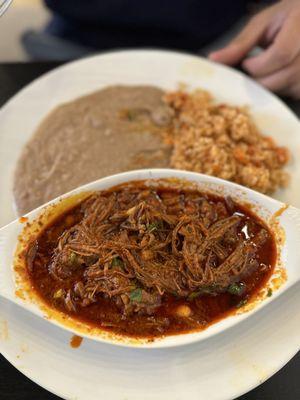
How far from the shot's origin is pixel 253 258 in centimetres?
188

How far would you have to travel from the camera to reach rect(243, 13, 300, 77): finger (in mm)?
2457

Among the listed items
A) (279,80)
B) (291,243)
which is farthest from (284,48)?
(291,243)

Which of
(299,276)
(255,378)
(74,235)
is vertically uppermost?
(74,235)

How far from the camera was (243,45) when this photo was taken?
2.61 meters

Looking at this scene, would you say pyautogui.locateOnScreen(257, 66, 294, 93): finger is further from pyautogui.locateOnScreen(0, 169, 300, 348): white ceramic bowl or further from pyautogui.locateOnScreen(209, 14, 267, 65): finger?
pyautogui.locateOnScreen(0, 169, 300, 348): white ceramic bowl

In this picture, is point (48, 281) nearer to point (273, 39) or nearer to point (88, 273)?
point (88, 273)

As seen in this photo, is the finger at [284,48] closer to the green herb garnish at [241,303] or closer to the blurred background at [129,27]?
the blurred background at [129,27]

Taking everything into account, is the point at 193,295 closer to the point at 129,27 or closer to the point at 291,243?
the point at 291,243

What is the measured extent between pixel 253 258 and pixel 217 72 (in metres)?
1.22

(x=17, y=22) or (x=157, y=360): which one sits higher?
(x=17, y=22)

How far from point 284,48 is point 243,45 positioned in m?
0.25

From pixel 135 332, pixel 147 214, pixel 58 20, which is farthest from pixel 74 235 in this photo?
pixel 58 20

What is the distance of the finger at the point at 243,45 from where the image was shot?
8.59 feet

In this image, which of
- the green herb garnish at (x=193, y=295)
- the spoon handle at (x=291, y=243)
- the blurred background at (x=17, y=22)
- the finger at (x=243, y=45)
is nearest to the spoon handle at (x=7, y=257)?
the green herb garnish at (x=193, y=295)
